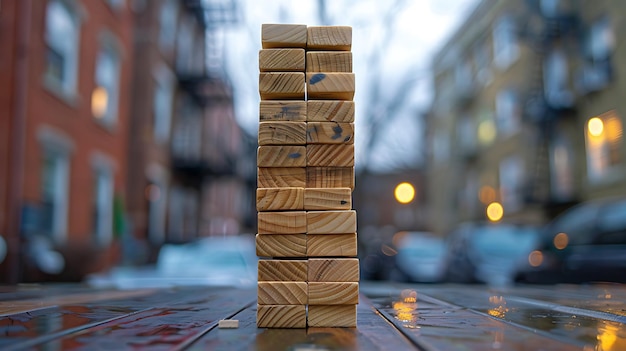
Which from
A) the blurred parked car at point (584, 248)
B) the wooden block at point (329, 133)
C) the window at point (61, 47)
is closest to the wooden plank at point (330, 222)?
the wooden block at point (329, 133)

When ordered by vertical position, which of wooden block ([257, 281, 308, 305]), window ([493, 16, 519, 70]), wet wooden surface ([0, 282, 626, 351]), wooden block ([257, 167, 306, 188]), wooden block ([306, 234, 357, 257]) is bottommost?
wet wooden surface ([0, 282, 626, 351])

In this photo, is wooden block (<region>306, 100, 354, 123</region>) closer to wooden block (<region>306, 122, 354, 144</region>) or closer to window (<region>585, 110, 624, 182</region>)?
wooden block (<region>306, 122, 354, 144</region>)

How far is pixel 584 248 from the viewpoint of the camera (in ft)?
25.6

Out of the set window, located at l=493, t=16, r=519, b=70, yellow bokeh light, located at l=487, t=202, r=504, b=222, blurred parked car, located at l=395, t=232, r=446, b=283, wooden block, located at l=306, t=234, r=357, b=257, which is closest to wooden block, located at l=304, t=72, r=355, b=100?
wooden block, located at l=306, t=234, r=357, b=257

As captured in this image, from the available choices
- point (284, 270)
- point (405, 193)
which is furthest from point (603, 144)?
point (284, 270)

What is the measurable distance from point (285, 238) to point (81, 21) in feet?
37.2

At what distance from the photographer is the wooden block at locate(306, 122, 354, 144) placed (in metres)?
2.92

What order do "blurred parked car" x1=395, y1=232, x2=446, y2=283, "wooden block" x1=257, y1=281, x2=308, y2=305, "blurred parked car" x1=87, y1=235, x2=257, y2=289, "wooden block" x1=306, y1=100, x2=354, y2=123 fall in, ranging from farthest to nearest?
"blurred parked car" x1=395, y1=232, x2=446, y2=283, "blurred parked car" x1=87, y1=235, x2=257, y2=289, "wooden block" x1=306, y1=100, x2=354, y2=123, "wooden block" x1=257, y1=281, x2=308, y2=305

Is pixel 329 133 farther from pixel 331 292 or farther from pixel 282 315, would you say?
pixel 282 315

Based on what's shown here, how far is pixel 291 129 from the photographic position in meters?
2.94

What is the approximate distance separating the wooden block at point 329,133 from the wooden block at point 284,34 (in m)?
0.46

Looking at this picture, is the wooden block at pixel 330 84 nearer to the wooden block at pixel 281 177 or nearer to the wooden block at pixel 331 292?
the wooden block at pixel 281 177

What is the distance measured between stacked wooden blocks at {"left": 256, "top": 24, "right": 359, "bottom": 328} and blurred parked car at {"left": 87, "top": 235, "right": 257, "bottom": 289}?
4.58 metres

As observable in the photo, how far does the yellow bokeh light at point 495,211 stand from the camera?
2229 cm
